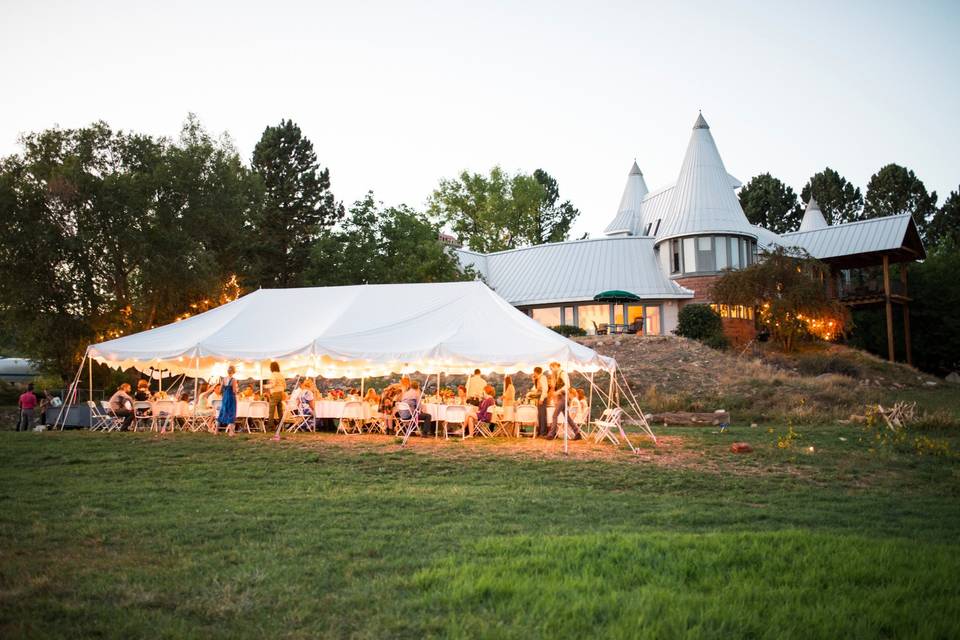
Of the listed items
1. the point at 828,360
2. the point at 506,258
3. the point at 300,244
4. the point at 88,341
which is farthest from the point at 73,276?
the point at 828,360

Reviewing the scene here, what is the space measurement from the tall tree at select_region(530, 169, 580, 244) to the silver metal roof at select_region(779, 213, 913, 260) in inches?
1016

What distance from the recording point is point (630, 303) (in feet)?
115

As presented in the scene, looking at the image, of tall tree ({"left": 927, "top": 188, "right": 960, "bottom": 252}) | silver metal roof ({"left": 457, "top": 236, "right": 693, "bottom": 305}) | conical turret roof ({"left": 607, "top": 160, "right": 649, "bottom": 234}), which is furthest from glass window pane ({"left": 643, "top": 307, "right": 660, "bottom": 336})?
tall tree ({"left": 927, "top": 188, "right": 960, "bottom": 252})

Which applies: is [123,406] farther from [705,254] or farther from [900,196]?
[900,196]

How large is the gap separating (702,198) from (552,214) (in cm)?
3043

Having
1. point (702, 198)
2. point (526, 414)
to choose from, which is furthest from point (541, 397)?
point (702, 198)

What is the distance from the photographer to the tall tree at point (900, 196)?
5644 centimetres

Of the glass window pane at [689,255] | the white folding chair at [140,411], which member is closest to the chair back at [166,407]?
the white folding chair at [140,411]

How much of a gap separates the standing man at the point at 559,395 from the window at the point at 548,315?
21982 millimetres

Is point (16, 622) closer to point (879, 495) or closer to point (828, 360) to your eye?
point (879, 495)

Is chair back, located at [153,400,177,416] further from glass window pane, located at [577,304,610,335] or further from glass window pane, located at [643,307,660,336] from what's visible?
glass window pane, located at [643,307,660,336]

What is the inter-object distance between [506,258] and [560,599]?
37.6 m

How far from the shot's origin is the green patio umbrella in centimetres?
3325

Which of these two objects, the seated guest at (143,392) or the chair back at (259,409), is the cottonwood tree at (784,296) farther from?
the seated guest at (143,392)
